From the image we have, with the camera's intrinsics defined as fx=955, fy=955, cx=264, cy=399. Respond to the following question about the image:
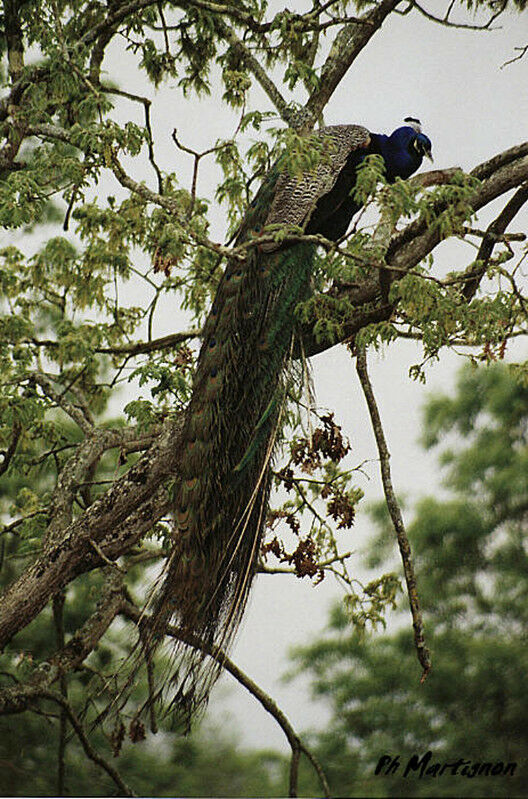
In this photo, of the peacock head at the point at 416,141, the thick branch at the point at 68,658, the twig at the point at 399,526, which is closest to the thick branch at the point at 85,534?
the thick branch at the point at 68,658

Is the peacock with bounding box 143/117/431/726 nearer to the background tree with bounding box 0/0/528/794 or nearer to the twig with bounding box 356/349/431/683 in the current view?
the background tree with bounding box 0/0/528/794

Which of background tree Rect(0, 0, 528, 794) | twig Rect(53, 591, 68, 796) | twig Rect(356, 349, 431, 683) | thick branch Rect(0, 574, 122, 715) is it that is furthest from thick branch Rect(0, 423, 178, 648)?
twig Rect(356, 349, 431, 683)

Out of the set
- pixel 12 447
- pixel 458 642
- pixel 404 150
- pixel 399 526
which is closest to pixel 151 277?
pixel 12 447

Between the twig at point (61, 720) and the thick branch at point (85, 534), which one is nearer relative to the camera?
the thick branch at point (85, 534)

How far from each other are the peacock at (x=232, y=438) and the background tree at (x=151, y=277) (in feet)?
0.32

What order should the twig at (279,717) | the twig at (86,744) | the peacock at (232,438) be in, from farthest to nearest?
the twig at (279,717), the twig at (86,744), the peacock at (232,438)

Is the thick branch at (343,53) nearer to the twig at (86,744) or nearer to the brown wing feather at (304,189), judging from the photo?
the brown wing feather at (304,189)

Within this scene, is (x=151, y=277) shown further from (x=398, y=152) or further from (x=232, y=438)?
(x=232, y=438)

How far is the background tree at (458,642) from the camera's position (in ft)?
10.0

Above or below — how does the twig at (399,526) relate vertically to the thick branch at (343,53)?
below

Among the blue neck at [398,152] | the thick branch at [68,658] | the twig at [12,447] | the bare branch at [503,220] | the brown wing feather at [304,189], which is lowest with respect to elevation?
the thick branch at [68,658]

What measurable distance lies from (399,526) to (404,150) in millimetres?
1175

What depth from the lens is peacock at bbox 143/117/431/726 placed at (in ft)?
7.06

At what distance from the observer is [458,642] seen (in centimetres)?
332
